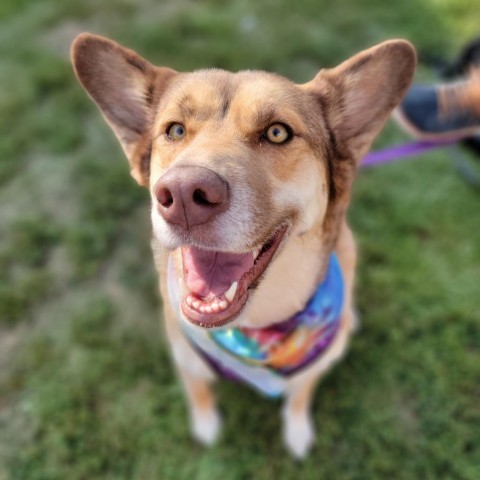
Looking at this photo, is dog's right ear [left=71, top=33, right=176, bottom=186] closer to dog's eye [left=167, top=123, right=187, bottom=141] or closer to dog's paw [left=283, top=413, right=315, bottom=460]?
dog's eye [left=167, top=123, right=187, bottom=141]

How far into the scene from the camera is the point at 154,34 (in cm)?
Result: 549

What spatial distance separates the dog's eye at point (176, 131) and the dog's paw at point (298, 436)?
2.04m

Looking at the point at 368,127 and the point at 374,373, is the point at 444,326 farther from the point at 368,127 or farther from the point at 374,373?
the point at 368,127

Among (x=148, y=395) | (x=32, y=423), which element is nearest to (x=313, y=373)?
(x=148, y=395)

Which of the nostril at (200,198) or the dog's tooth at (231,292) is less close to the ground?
the nostril at (200,198)

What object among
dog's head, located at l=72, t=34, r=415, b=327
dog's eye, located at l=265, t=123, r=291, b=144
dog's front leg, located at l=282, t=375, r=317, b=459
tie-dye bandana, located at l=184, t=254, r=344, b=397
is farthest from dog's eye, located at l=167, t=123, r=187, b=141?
dog's front leg, located at l=282, t=375, r=317, b=459

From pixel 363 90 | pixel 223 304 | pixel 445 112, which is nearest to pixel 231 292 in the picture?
pixel 223 304

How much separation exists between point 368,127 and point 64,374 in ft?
8.81

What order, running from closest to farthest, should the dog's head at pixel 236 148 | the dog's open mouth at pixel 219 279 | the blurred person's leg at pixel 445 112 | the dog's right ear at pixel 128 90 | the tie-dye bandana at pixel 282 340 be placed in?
the dog's head at pixel 236 148 → the dog's open mouth at pixel 219 279 → the dog's right ear at pixel 128 90 → the tie-dye bandana at pixel 282 340 → the blurred person's leg at pixel 445 112

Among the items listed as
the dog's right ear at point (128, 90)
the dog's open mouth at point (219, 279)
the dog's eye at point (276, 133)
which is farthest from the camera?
the dog's right ear at point (128, 90)

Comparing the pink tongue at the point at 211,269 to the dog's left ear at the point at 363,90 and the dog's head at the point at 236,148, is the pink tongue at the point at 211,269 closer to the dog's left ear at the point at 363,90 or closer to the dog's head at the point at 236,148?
the dog's head at the point at 236,148

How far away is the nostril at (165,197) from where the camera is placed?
1626 millimetres

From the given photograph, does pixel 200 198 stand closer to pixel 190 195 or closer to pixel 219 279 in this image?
pixel 190 195

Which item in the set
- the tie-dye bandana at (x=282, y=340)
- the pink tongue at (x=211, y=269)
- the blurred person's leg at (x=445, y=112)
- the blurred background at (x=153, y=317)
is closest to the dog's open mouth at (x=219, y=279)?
the pink tongue at (x=211, y=269)
